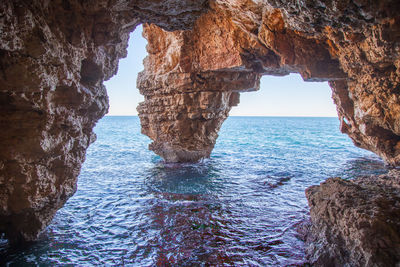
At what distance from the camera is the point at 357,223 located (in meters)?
3.62

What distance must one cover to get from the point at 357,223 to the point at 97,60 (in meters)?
6.10

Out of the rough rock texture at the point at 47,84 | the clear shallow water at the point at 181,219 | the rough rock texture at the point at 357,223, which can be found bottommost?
the clear shallow water at the point at 181,219

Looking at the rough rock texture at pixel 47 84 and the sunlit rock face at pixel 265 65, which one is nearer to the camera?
the rough rock texture at pixel 47 84

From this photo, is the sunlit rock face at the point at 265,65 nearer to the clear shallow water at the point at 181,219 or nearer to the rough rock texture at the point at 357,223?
the rough rock texture at the point at 357,223

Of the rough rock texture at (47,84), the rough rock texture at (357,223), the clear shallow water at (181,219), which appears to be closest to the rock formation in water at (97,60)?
the rough rock texture at (47,84)

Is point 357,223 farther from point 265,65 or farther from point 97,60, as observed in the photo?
point 265,65

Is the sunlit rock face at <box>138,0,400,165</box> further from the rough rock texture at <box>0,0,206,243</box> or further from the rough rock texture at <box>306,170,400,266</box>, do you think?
the rough rock texture at <box>0,0,206,243</box>

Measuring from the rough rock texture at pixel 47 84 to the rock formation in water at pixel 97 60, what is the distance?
2 cm

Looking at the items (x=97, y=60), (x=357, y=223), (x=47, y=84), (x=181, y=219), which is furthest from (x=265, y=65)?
(x=47, y=84)

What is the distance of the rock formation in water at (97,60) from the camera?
11.6ft

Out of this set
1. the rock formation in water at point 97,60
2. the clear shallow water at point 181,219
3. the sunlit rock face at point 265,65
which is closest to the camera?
the rock formation in water at point 97,60

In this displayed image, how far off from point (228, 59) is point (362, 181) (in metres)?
8.40

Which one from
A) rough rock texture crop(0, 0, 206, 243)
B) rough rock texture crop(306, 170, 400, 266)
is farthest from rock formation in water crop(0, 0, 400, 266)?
rough rock texture crop(306, 170, 400, 266)

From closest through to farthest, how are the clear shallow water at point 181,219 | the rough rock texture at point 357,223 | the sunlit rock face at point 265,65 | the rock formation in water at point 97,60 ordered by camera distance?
the rough rock texture at point 357,223
the rock formation in water at point 97,60
the sunlit rock face at point 265,65
the clear shallow water at point 181,219
